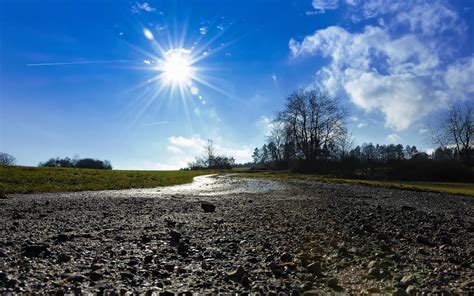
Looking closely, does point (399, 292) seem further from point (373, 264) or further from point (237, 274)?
point (237, 274)

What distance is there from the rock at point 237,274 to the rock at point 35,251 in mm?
3273

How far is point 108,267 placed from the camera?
543cm

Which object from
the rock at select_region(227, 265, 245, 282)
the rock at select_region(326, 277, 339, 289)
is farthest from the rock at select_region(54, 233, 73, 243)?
the rock at select_region(326, 277, 339, 289)

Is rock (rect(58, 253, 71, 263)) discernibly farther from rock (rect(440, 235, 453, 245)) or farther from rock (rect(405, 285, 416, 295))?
rock (rect(440, 235, 453, 245))

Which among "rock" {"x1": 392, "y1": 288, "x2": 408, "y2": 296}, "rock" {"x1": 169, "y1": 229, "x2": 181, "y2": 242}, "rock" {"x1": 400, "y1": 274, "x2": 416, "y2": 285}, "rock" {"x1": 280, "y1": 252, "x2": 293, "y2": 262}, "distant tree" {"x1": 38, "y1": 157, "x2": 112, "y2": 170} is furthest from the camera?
"distant tree" {"x1": 38, "y1": 157, "x2": 112, "y2": 170}

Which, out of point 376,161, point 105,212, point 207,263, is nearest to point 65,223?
point 105,212

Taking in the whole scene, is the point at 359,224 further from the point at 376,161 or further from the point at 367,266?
the point at 376,161

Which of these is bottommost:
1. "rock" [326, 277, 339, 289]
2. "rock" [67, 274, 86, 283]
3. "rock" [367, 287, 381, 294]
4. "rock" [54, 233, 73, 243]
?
"rock" [367, 287, 381, 294]

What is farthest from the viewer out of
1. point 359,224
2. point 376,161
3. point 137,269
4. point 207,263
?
point 376,161

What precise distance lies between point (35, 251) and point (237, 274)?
11.8ft

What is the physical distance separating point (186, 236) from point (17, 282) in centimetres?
396

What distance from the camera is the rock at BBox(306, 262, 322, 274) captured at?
17.5ft

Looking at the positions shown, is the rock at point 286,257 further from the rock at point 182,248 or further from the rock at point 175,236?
the rock at point 175,236

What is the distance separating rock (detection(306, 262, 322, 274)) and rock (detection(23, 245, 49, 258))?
4.41 m
